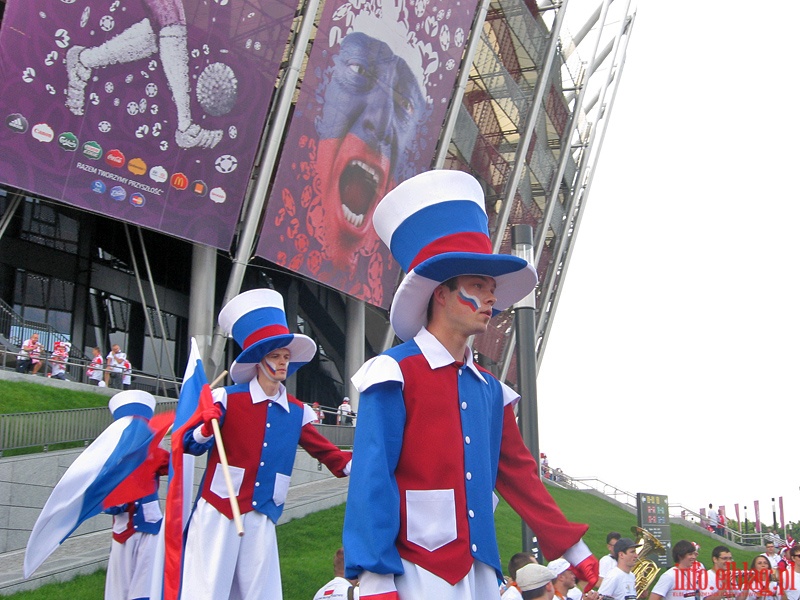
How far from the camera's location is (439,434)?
382 cm

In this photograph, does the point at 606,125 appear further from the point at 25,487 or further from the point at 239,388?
the point at 239,388

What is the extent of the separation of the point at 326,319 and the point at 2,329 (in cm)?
1325

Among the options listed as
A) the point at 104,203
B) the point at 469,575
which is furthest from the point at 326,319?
the point at 469,575

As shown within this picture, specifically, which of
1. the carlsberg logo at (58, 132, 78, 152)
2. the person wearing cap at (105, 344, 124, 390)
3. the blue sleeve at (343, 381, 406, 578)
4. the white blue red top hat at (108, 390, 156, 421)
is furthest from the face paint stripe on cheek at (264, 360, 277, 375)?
the person wearing cap at (105, 344, 124, 390)

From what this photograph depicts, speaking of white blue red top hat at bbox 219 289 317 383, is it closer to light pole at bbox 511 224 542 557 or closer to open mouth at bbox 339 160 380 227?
light pole at bbox 511 224 542 557

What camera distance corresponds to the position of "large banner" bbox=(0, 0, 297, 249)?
61.6 ft

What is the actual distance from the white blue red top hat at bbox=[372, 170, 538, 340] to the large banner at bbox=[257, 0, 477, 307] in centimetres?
1938

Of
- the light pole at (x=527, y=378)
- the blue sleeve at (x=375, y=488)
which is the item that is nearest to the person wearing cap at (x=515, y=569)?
the light pole at (x=527, y=378)

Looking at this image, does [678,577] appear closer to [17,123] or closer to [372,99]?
[17,123]

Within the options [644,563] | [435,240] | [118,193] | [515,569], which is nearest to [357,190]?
[118,193]

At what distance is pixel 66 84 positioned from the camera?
757 inches

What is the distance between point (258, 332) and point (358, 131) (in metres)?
18.7

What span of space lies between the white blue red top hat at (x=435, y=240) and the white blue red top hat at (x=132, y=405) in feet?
19.0

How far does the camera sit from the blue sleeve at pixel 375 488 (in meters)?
3.51
